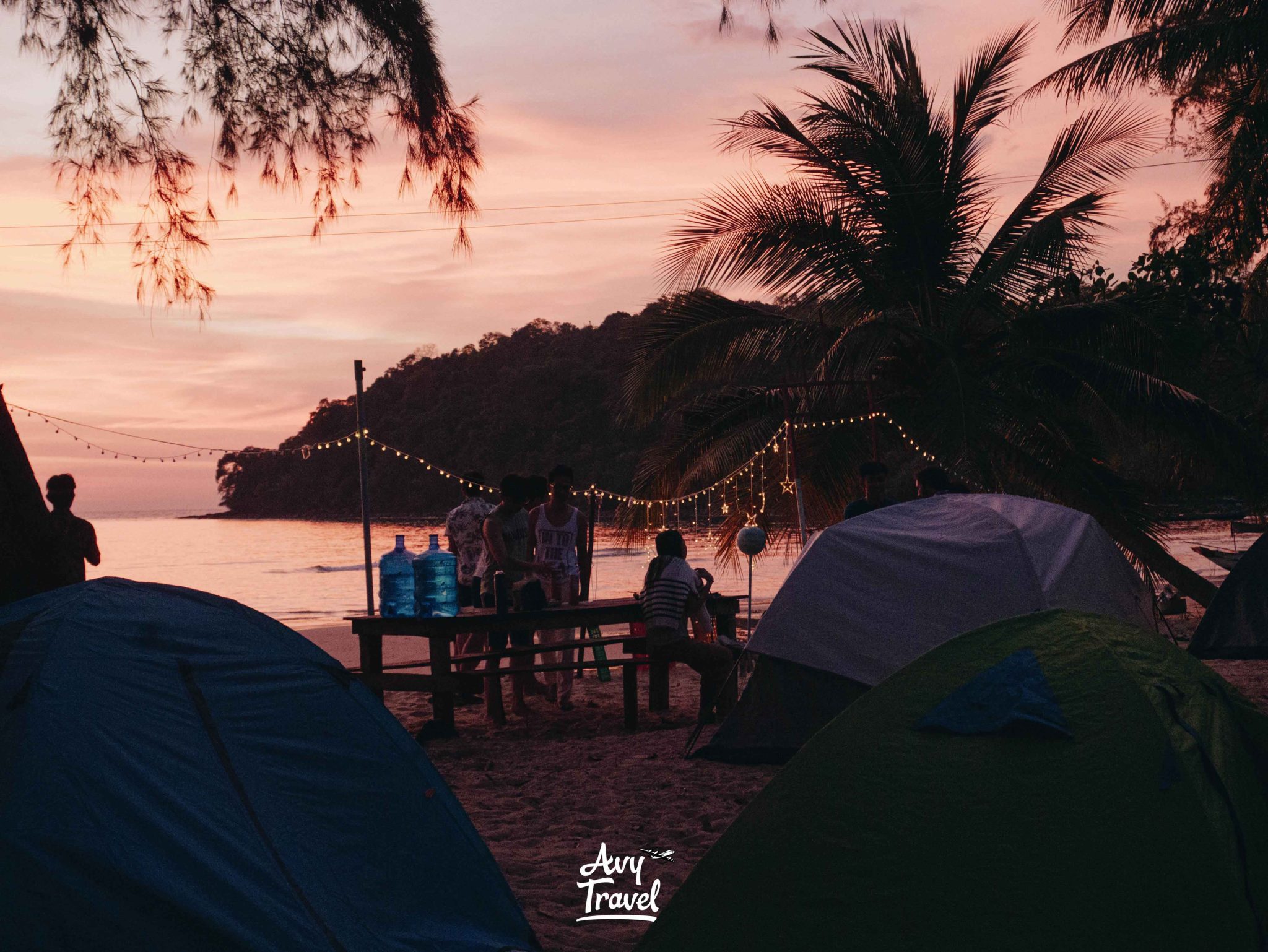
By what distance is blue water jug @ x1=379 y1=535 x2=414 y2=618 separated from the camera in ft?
24.1

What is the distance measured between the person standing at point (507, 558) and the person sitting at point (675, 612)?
91cm

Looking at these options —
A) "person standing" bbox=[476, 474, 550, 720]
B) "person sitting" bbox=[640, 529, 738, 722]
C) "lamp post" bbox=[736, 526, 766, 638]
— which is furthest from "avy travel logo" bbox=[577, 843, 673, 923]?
"lamp post" bbox=[736, 526, 766, 638]

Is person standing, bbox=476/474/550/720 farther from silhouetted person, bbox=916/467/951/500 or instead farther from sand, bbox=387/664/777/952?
silhouetted person, bbox=916/467/951/500

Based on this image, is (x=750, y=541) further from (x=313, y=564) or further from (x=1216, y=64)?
(x=313, y=564)

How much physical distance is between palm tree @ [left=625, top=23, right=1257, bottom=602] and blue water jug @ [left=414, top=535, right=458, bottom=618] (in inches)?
247

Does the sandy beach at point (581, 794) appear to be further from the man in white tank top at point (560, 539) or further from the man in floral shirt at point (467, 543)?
Answer: the man in white tank top at point (560, 539)

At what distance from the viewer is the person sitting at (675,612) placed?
7594mm

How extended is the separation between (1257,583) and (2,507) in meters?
8.15

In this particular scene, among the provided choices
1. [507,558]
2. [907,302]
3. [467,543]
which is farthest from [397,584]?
[907,302]

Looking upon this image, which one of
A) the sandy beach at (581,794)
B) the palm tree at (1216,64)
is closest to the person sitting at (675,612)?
the sandy beach at (581,794)

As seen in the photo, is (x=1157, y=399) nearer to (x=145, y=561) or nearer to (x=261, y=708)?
(x=261, y=708)

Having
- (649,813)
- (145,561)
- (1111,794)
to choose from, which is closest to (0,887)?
(1111,794)

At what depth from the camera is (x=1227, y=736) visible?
11.8 feet

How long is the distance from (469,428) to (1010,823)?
53.6 meters
